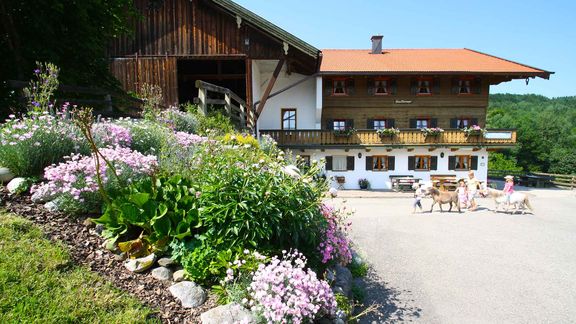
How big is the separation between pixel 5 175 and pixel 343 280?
202 inches

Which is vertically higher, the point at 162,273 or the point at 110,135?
the point at 110,135

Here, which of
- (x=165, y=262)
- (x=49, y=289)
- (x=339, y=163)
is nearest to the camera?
(x=49, y=289)

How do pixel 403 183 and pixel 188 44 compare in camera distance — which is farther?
pixel 403 183

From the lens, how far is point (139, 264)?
12.0 feet

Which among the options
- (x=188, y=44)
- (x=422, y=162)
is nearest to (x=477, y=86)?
A: (x=422, y=162)

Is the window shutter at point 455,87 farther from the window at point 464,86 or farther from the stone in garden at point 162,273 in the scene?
the stone in garden at point 162,273

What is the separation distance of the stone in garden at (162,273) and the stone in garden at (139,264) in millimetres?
100

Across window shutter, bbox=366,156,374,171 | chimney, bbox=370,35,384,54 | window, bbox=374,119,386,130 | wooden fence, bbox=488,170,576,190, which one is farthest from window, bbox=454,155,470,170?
wooden fence, bbox=488,170,576,190

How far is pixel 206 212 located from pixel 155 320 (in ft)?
4.11

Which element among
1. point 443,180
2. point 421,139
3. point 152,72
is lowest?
point 443,180

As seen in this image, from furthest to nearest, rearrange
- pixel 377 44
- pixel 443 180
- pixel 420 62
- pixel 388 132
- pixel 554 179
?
pixel 554 179
pixel 377 44
pixel 420 62
pixel 443 180
pixel 388 132

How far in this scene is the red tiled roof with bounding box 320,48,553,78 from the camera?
2183 centimetres

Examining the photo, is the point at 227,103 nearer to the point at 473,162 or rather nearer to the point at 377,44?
the point at 473,162

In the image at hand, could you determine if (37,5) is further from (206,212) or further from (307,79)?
(307,79)
